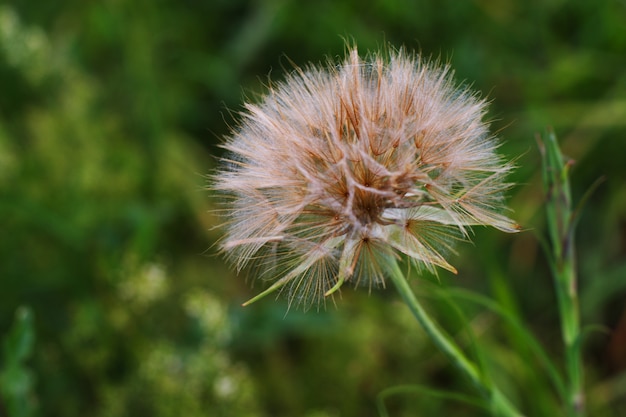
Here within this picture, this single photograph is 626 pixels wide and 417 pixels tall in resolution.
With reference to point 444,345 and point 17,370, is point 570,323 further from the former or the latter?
point 17,370

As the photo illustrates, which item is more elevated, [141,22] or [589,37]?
[589,37]

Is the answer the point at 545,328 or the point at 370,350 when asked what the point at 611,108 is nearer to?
the point at 545,328

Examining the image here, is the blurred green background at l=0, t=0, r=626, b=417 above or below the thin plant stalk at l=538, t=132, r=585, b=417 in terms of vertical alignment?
below

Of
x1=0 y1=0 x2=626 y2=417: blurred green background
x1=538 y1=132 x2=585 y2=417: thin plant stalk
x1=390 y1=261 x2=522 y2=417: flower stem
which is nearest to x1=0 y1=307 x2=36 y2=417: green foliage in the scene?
x1=0 y1=0 x2=626 y2=417: blurred green background

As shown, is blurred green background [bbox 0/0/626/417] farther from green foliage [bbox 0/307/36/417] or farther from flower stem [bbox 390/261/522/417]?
flower stem [bbox 390/261/522/417]

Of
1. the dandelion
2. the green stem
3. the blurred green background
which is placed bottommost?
the blurred green background

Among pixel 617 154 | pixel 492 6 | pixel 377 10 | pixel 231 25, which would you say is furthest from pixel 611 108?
pixel 231 25
